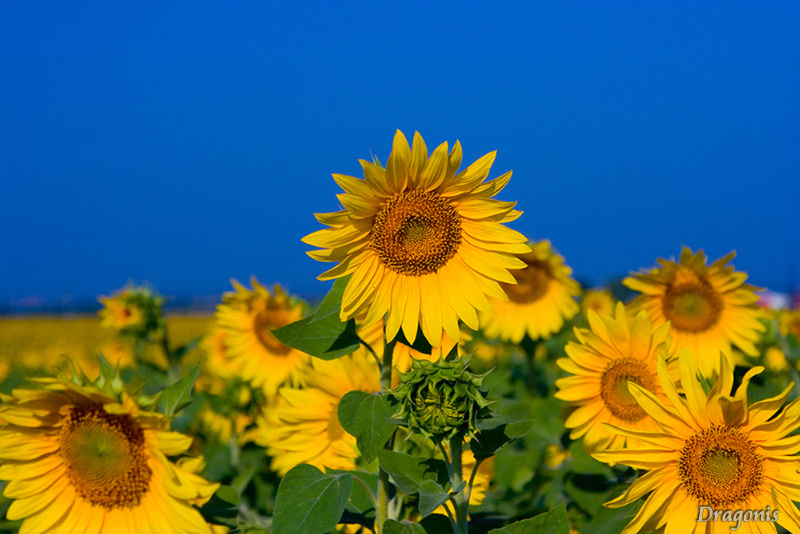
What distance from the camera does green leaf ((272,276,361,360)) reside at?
226 centimetres

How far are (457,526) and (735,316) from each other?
234cm

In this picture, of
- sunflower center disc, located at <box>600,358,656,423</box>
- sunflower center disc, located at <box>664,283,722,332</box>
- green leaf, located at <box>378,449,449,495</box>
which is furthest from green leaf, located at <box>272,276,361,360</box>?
sunflower center disc, located at <box>664,283,722,332</box>

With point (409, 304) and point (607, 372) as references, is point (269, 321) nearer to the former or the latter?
point (607, 372)

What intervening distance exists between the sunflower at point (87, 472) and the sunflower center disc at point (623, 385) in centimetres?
161

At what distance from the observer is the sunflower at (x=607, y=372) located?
3.00m

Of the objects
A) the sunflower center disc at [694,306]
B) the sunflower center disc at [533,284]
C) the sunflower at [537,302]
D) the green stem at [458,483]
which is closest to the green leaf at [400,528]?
the green stem at [458,483]

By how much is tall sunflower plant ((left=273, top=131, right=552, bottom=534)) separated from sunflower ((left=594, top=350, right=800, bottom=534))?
39cm

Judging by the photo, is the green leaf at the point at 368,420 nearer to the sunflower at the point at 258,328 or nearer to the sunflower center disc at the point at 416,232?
the sunflower center disc at the point at 416,232

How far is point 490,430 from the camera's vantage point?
221 cm

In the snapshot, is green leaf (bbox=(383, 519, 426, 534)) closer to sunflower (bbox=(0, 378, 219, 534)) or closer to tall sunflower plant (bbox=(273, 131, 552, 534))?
tall sunflower plant (bbox=(273, 131, 552, 534))

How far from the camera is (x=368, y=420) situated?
6.98 feet

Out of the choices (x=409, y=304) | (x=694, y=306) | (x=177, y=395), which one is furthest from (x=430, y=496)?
(x=694, y=306)

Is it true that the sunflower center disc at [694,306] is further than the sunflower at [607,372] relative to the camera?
Yes

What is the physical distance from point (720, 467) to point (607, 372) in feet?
3.23
